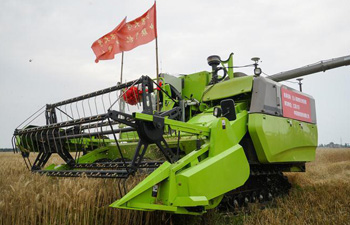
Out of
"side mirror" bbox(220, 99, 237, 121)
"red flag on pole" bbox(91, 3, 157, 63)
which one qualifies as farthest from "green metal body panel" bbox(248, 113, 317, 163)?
"red flag on pole" bbox(91, 3, 157, 63)

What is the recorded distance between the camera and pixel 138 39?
28.5 ft

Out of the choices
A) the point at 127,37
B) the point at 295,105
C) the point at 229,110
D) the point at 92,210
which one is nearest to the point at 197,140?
the point at 229,110

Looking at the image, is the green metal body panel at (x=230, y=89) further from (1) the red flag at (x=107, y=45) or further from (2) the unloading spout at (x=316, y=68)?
(1) the red flag at (x=107, y=45)

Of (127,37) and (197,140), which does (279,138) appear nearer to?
(197,140)

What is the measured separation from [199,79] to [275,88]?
206cm

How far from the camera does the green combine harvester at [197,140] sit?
280cm

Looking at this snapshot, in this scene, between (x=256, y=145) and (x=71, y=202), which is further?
(x=256, y=145)

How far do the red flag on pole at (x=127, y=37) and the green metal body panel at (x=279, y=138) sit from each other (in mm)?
5043

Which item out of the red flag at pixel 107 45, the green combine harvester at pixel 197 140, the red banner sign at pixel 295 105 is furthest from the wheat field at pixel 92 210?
the red flag at pixel 107 45

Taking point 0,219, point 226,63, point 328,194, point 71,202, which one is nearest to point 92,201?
point 71,202

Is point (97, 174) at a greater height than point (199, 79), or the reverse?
point (199, 79)

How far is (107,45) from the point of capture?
930 cm

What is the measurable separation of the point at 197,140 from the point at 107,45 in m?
7.02

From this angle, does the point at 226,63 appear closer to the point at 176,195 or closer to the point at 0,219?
the point at 176,195
